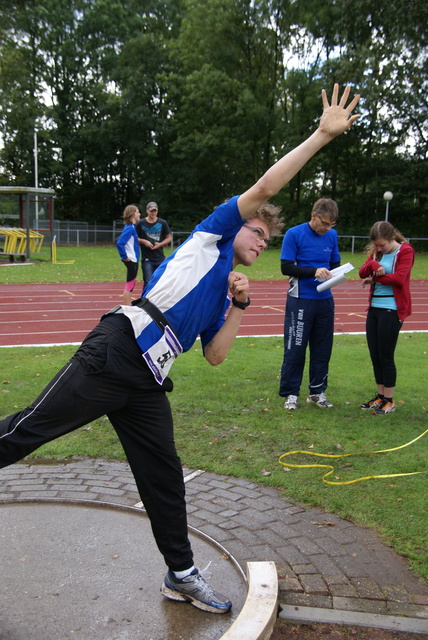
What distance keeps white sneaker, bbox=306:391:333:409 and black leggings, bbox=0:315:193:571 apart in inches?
146

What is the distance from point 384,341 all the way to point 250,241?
12.1 ft

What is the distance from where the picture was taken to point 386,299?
6355mm

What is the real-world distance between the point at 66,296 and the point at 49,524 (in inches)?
476

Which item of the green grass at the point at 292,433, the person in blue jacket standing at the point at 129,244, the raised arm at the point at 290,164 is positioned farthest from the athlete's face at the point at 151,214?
the raised arm at the point at 290,164

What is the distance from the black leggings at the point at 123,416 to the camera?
2693 millimetres

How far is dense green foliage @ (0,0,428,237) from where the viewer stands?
37.4 metres

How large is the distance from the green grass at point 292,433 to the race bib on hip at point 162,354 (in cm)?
187

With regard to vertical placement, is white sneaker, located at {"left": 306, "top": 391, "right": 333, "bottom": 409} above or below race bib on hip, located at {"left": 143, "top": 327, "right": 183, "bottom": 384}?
below

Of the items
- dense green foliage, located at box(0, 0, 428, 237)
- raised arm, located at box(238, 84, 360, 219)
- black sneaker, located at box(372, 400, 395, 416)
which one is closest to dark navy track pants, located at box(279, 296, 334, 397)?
black sneaker, located at box(372, 400, 395, 416)

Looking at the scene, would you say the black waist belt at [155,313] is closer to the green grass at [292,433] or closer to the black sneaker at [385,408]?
the green grass at [292,433]

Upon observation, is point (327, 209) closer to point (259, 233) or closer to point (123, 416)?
point (259, 233)

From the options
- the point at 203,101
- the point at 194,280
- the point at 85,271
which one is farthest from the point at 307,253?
the point at 203,101

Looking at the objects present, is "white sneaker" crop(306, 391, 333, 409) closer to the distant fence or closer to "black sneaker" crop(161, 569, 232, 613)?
"black sneaker" crop(161, 569, 232, 613)

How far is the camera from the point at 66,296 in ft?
50.8
